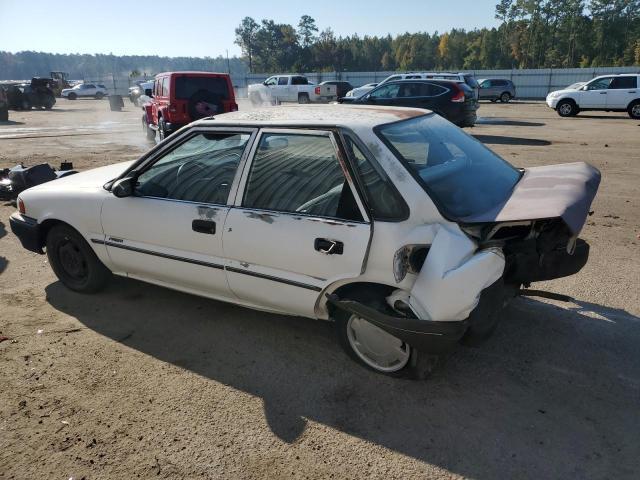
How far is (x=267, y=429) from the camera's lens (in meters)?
2.68

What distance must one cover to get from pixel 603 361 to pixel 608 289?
1.26 metres

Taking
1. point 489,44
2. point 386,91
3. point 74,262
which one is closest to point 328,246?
point 74,262

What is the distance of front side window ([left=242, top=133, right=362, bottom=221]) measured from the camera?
9.80 ft

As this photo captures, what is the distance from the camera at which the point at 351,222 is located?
2832 millimetres

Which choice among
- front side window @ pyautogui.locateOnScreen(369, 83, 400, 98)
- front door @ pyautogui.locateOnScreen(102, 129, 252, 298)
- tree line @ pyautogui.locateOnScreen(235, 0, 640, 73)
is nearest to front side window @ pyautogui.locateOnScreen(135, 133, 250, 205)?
front door @ pyautogui.locateOnScreen(102, 129, 252, 298)

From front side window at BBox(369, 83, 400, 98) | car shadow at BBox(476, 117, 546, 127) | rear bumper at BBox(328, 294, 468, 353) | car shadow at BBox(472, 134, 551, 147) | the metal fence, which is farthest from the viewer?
the metal fence

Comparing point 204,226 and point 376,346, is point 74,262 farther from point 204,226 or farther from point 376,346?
point 376,346

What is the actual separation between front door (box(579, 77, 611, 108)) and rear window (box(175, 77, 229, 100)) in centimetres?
1531

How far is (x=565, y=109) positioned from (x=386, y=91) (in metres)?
10.4

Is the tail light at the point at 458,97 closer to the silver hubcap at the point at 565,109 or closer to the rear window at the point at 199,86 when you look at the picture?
the rear window at the point at 199,86

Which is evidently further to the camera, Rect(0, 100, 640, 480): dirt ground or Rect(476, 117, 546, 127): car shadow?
Rect(476, 117, 546, 127): car shadow

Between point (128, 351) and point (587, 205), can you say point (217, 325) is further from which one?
point (587, 205)

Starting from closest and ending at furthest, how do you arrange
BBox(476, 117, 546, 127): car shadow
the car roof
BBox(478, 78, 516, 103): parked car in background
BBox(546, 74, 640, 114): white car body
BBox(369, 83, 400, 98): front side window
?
the car roof < BBox(369, 83, 400, 98): front side window < BBox(476, 117, 546, 127): car shadow < BBox(546, 74, 640, 114): white car body < BBox(478, 78, 516, 103): parked car in background

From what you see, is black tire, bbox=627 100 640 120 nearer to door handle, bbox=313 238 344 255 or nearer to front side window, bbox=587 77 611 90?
front side window, bbox=587 77 611 90
